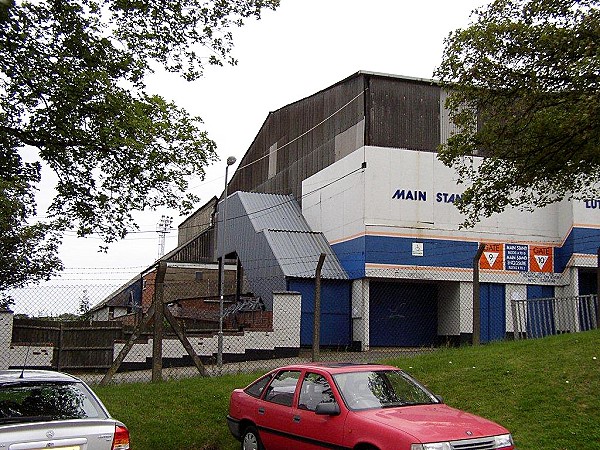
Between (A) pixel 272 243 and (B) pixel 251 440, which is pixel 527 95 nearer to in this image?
(B) pixel 251 440

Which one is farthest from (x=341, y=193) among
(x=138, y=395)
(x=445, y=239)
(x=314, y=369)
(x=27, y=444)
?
(x=27, y=444)

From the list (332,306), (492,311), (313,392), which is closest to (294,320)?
(332,306)

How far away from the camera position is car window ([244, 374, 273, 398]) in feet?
31.9

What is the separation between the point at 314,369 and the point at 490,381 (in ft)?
13.0

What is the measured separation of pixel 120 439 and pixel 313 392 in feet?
9.41

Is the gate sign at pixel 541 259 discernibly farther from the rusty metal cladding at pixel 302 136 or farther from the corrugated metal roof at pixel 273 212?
the corrugated metal roof at pixel 273 212

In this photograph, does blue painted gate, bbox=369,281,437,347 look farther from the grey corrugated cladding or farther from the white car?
the white car

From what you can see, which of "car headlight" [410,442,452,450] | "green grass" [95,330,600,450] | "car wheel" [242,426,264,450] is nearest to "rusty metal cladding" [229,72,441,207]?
"green grass" [95,330,600,450]

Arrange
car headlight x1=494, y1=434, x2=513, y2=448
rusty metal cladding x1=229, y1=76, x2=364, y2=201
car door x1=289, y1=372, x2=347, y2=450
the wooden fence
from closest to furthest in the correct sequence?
car headlight x1=494, y1=434, x2=513, y2=448 → car door x1=289, y1=372, x2=347, y2=450 → the wooden fence → rusty metal cladding x1=229, y1=76, x2=364, y2=201

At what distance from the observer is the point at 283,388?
934 cm

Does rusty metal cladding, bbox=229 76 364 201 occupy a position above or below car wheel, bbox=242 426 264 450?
above

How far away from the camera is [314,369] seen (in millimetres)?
9039

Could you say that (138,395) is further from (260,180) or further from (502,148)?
(260,180)

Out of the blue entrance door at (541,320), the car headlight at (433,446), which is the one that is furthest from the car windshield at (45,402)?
the blue entrance door at (541,320)
